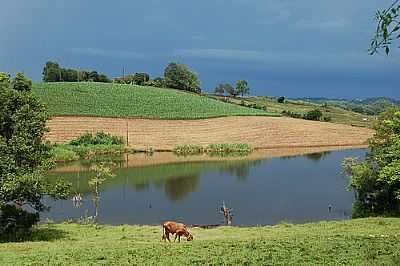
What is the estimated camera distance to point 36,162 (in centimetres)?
1998

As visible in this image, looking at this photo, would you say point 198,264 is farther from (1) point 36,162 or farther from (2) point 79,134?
(2) point 79,134

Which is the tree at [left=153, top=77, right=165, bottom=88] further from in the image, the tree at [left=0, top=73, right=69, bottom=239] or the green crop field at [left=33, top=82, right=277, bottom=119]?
the tree at [left=0, top=73, right=69, bottom=239]

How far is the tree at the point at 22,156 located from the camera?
61.6 feet

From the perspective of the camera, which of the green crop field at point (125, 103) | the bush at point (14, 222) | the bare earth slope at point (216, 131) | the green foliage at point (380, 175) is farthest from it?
the green crop field at point (125, 103)

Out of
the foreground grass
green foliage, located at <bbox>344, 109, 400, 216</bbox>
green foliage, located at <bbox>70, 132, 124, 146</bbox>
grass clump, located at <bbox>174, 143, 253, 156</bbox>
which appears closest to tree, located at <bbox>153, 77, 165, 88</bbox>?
grass clump, located at <bbox>174, 143, 253, 156</bbox>

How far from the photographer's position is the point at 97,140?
239ft

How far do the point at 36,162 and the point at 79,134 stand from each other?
55.3 m

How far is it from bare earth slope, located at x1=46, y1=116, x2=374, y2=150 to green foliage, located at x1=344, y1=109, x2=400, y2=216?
4820 centimetres

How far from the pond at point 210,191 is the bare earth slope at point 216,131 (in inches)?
454

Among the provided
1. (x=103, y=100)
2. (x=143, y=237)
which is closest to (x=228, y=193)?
(x=143, y=237)

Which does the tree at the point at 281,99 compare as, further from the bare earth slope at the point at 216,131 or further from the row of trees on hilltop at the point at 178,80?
the bare earth slope at the point at 216,131

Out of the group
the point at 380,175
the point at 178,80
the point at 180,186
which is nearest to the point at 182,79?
the point at 178,80

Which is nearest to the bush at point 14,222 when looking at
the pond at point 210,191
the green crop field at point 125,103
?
the pond at point 210,191

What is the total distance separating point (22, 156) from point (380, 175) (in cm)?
1719
